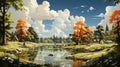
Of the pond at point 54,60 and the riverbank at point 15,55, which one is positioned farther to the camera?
the pond at point 54,60

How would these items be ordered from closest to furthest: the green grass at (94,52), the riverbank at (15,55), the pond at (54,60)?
the riverbank at (15,55) → the pond at (54,60) → the green grass at (94,52)

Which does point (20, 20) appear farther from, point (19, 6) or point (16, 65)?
point (16, 65)

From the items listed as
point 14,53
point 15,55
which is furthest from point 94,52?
point 15,55

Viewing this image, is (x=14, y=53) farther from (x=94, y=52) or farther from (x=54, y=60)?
(x=94, y=52)

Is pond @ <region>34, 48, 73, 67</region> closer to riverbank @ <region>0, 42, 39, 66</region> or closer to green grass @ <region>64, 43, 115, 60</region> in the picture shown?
riverbank @ <region>0, 42, 39, 66</region>

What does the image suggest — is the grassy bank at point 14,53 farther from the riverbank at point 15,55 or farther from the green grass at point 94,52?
the green grass at point 94,52

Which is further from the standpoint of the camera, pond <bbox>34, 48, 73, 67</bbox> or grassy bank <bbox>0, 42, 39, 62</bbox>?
pond <bbox>34, 48, 73, 67</bbox>

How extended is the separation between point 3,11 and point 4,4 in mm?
2115

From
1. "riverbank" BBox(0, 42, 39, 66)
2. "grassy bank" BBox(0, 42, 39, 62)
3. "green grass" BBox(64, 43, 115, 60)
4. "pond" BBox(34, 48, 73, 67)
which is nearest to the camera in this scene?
"riverbank" BBox(0, 42, 39, 66)

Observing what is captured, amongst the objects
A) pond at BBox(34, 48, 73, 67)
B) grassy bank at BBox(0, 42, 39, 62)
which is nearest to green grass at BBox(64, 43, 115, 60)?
pond at BBox(34, 48, 73, 67)

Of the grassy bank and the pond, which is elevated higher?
the grassy bank

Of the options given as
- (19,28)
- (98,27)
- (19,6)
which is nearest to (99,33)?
(98,27)

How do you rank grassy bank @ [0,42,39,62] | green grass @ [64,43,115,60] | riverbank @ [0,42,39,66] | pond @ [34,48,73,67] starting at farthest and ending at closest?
green grass @ [64,43,115,60] → pond @ [34,48,73,67] → grassy bank @ [0,42,39,62] → riverbank @ [0,42,39,66]

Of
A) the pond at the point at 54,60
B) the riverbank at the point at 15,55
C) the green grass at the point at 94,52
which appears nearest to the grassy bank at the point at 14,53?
the riverbank at the point at 15,55
